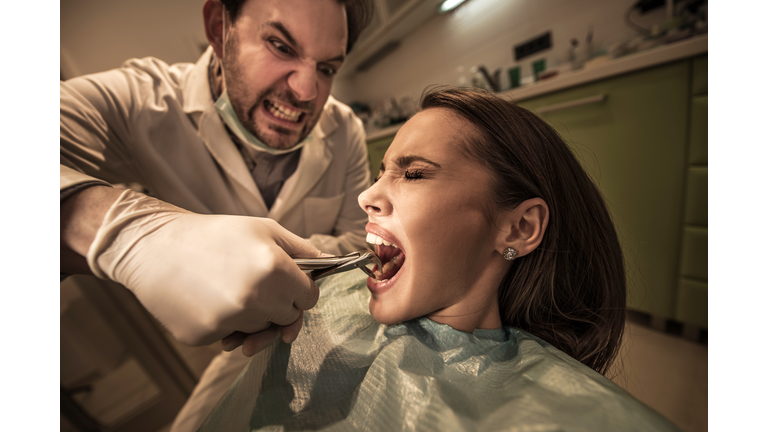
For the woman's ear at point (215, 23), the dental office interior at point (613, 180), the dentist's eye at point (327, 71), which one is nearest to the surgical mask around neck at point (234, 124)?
the woman's ear at point (215, 23)

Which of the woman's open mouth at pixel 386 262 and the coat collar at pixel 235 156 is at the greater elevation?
the coat collar at pixel 235 156


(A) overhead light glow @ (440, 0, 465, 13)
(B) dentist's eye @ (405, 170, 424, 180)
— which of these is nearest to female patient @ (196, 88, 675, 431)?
(B) dentist's eye @ (405, 170, 424, 180)

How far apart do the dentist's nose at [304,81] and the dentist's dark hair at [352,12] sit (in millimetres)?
234

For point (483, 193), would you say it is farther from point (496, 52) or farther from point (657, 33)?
point (496, 52)

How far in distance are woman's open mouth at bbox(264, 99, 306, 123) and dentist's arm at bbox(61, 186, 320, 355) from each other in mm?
518

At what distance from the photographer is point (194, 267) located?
16.4 inches

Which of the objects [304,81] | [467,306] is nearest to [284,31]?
[304,81]

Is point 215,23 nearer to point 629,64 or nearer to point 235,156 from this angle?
point 235,156

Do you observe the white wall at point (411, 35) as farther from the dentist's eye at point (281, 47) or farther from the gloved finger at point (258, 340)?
the gloved finger at point (258, 340)

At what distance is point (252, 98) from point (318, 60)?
25cm

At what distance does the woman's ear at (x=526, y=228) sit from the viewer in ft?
2.18

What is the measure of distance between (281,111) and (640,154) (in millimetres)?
1546

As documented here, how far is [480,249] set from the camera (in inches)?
26.1
